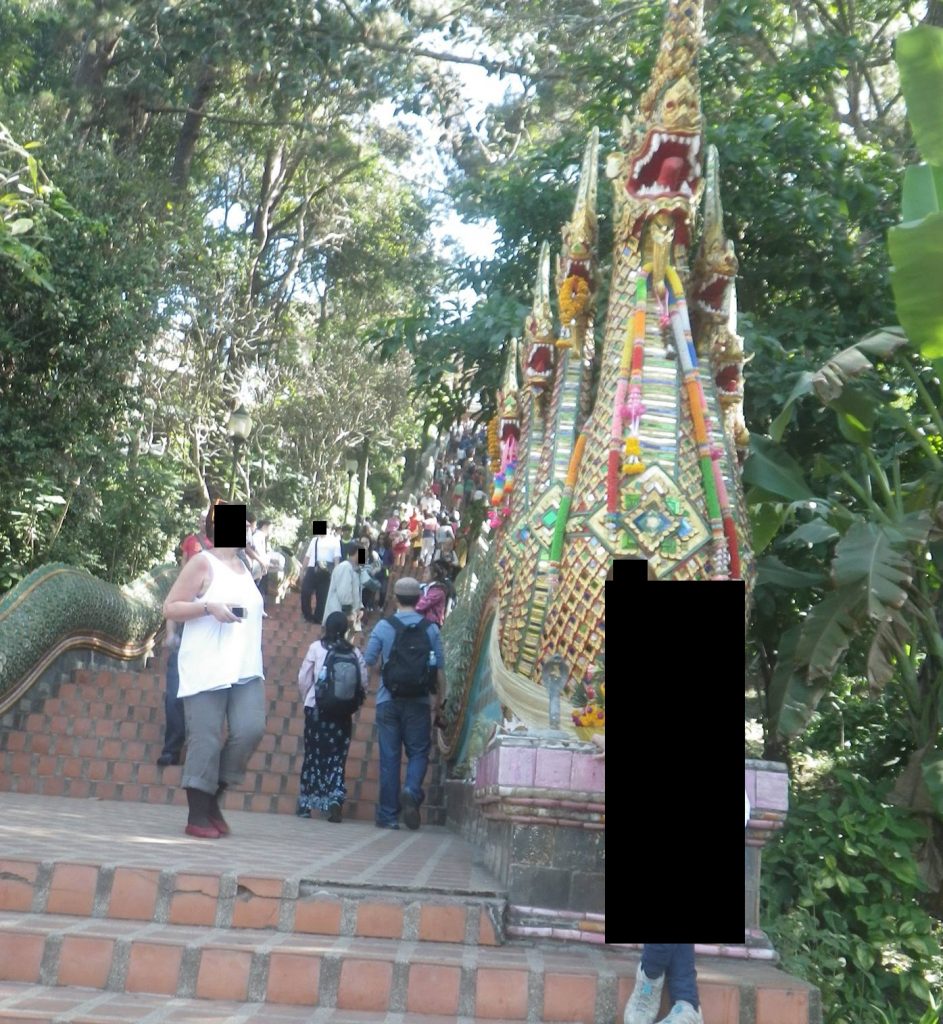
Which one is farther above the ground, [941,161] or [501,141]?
[501,141]

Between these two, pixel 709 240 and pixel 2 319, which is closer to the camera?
pixel 709 240

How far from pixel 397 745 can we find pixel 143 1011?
474 centimetres

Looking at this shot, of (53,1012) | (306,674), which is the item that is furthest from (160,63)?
(53,1012)

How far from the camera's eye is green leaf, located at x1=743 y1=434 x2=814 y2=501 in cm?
759

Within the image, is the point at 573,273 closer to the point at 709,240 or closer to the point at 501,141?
the point at 709,240

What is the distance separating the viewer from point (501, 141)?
66.7ft

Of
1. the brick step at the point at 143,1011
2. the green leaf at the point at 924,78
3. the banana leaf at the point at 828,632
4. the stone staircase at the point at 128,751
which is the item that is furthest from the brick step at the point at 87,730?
the green leaf at the point at 924,78

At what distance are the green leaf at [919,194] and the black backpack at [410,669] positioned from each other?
4.01m

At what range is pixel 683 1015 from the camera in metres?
4.01

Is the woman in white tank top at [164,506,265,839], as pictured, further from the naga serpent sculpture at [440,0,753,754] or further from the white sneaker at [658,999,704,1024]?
the white sneaker at [658,999,704,1024]

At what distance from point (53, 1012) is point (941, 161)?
19.4ft

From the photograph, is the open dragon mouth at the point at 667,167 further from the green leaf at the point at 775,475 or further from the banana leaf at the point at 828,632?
the banana leaf at the point at 828,632

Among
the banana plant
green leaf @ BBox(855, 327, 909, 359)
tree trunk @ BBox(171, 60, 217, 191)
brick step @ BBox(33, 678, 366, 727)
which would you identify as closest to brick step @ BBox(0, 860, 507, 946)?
the banana plant

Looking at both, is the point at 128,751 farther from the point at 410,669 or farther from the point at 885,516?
the point at 885,516
